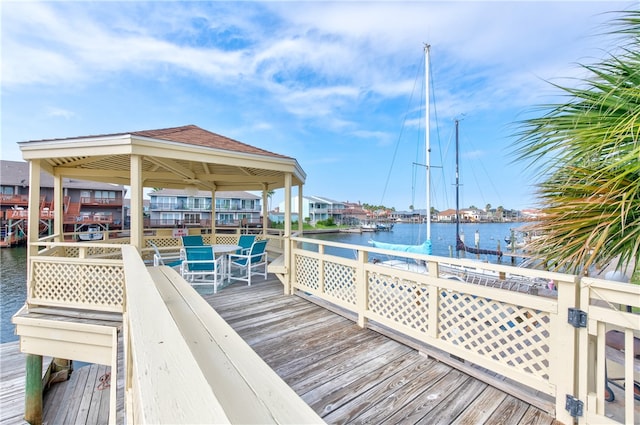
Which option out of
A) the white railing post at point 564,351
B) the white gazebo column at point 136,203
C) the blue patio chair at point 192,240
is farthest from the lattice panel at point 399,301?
the blue patio chair at point 192,240

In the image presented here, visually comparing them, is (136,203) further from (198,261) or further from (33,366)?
(33,366)

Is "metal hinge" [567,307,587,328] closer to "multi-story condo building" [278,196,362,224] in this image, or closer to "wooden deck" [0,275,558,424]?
"wooden deck" [0,275,558,424]

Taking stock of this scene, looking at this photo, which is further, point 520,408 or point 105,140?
point 105,140

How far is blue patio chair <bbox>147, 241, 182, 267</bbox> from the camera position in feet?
18.8

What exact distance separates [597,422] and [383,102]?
18690 millimetres

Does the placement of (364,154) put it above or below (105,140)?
above

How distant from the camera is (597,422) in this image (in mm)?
1821

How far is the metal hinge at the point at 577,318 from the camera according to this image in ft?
6.15

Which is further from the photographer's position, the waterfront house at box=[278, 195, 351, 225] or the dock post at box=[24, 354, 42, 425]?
the waterfront house at box=[278, 195, 351, 225]

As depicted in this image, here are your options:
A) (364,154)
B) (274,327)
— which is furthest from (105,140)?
(364,154)

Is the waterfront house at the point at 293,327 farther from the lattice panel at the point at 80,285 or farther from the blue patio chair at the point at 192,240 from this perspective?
the blue patio chair at the point at 192,240

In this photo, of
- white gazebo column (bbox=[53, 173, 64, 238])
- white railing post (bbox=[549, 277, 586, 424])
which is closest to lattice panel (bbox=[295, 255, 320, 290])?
white railing post (bbox=[549, 277, 586, 424])

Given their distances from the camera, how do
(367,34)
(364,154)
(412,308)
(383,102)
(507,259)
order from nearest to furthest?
(412,308) → (367,34) → (383,102) → (507,259) → (364,154)

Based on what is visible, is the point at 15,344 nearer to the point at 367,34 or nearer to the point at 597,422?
the point at 597,422
